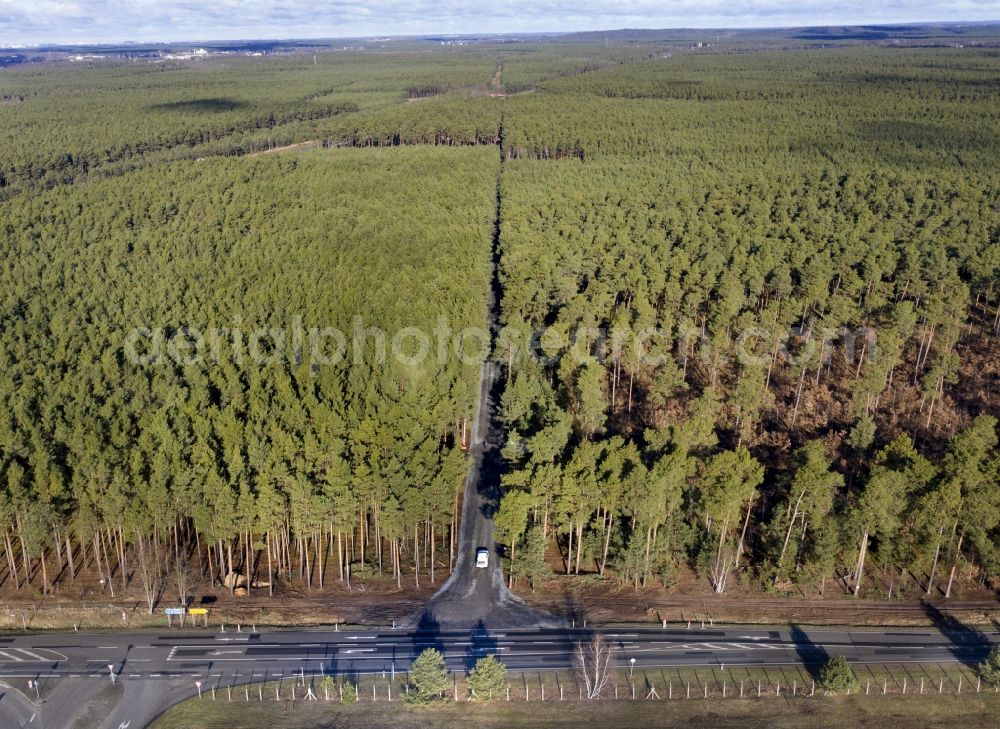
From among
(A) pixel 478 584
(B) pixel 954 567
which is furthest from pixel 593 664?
(B) pixel 954 567

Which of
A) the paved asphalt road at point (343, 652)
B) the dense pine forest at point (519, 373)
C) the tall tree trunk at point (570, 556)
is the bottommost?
the paved asphalt road at point (343, 652)

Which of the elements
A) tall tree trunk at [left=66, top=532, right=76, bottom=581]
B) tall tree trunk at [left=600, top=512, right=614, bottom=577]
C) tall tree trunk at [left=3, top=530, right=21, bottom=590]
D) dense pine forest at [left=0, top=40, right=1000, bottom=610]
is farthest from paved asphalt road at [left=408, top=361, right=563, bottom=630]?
tall tree trunk at [left=3, top=530, right=21, bottom=590]

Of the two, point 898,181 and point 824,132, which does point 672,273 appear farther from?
point 824,132

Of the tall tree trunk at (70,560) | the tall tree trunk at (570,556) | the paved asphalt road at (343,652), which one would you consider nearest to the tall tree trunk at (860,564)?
the paved asphalt road at (343,652)

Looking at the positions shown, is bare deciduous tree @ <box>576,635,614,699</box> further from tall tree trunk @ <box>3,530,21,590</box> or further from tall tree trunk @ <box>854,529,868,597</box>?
tall tree trunk @ <box>3,530,21,590</box>

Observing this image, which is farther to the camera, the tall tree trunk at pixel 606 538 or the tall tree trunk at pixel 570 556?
the tall tree trunk at pixel 570 556

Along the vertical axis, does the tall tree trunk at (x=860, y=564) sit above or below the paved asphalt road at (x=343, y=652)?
above

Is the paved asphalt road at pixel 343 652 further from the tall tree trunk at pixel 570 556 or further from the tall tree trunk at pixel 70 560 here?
the tall tree trunk at pixel 570 556
